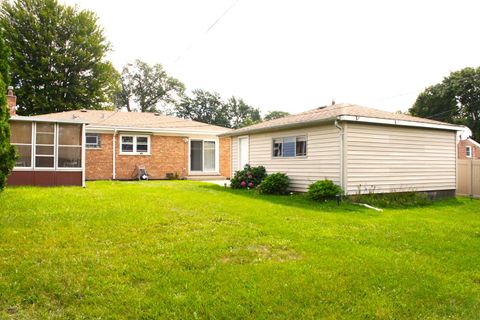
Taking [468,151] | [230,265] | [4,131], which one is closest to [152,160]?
[4,131]

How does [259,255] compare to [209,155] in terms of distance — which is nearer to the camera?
[259,255]

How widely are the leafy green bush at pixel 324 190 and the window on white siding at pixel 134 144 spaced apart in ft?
36.3

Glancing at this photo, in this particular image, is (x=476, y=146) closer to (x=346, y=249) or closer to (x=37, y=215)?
(x=346, y=249)

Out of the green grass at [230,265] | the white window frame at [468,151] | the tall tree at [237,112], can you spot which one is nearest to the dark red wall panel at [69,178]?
the green grass at [230,265]

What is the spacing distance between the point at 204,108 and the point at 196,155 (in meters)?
32.3

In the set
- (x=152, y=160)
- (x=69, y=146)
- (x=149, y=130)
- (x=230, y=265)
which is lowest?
(x=230, y=265)

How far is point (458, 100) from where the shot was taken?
3866 cm

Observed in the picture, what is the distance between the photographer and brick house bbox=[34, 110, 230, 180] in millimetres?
17719

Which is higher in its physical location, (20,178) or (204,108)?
(204,108)

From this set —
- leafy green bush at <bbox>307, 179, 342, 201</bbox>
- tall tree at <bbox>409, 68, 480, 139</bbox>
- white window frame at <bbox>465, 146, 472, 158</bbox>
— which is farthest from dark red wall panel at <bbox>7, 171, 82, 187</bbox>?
tall tree at <bbox>409, 68, 480, 139</bbox>

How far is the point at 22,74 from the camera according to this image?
27.4 meters

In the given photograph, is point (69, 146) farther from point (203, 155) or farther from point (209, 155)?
point (209, 155)

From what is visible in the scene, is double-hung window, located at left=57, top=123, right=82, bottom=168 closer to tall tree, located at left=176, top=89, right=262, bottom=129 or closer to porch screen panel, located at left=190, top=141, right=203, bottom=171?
porch screen panel, located at left=190, top=141, right=203, bottom=171

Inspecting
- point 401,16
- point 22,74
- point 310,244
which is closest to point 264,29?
point 401,16
